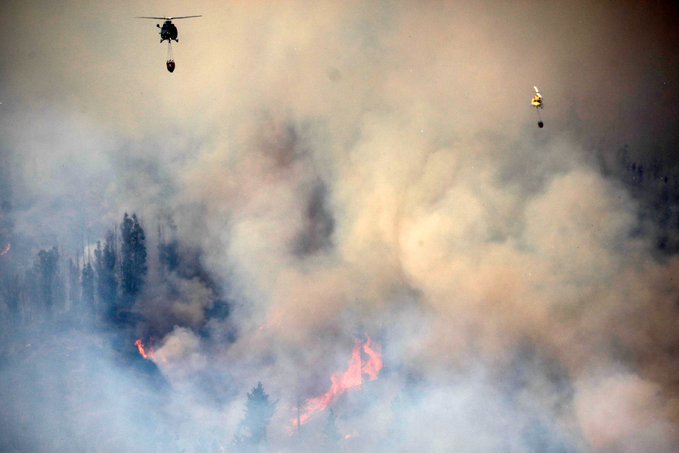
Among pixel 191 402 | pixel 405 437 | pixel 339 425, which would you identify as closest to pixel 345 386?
pixel 339 425

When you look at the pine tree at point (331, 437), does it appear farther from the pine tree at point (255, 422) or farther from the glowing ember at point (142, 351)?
the glowing ember at point (142, 351)

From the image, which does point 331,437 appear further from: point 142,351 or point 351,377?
point 142,351

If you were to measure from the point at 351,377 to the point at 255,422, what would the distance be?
12.3 metres

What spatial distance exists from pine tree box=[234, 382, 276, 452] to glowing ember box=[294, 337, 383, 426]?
4.13 metres

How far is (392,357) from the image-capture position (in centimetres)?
6575

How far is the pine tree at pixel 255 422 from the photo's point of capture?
61562mm

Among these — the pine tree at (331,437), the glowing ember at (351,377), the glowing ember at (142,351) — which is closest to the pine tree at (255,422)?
the glowing ember at (351,377)

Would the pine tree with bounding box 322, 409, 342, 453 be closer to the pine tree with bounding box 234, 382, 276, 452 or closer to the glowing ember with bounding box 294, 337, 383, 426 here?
the glowing ember with bounding box 294, 337, 383, 426

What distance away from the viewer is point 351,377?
68.1m

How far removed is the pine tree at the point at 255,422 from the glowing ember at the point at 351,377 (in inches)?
163

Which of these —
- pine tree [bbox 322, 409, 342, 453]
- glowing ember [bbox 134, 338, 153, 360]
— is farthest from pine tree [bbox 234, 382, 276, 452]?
glowing ember [bbox 134, 338, 153, 360]

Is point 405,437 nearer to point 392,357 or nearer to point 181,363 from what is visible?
point 392,357

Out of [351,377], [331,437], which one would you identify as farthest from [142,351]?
[331,437]

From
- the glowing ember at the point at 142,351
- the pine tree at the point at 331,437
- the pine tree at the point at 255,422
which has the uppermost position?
the glowing ember at the point at 142,351
